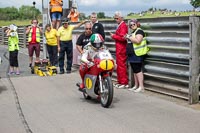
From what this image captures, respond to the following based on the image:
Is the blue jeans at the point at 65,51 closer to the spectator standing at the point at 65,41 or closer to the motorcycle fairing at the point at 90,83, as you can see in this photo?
the spectator standing at the point at 65,41

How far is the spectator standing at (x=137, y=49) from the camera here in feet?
32.2

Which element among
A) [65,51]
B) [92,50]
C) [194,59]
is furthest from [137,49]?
[65,51]

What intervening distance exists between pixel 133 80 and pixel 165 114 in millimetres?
3129

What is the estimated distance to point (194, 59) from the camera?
27.6 ft

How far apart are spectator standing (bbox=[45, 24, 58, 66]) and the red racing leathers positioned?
4.71 metres

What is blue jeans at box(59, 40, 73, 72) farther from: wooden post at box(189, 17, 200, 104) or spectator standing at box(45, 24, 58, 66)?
wooden post at box(189, 17, 200, 104)

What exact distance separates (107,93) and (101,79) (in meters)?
0.41

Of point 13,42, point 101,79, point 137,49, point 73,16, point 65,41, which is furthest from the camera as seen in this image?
point 73,16

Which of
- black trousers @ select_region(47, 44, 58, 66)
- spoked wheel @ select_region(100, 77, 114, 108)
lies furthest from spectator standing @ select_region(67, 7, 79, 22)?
spoked wheel @ select_region(100, 77, 114, 108)

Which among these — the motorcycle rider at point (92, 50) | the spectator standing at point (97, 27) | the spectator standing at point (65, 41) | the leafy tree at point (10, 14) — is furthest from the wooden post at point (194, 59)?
the leafy tree at point (10, 14)

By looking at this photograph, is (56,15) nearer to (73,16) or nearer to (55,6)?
(55,6)

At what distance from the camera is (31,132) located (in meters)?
6.70

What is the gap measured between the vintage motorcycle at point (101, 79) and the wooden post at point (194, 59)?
64.7 inches

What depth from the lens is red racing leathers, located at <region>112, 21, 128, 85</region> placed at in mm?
10633
